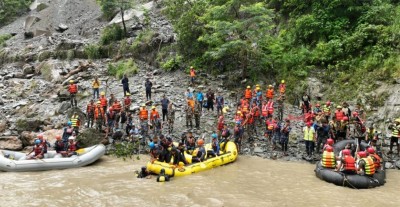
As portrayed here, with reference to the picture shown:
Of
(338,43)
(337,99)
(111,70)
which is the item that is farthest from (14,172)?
(338,43)

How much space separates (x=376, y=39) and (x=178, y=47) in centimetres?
1158

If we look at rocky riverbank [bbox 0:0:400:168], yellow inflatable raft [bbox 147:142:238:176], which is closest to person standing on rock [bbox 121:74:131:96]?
rocky riverbank [bbox 0:0:400:168]

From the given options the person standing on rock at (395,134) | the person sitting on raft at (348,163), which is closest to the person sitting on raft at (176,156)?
the person sitting on raft at (348,163)

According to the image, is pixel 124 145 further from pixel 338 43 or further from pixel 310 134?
pixel 338 43

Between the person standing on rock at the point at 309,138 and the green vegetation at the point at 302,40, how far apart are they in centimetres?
509

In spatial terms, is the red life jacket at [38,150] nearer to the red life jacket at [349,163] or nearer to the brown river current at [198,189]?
the brown river current at [198,189]

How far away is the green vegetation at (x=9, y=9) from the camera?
4431cm

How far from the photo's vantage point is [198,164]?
48.0 ft

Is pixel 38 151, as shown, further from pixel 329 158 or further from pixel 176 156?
pixel 329 158

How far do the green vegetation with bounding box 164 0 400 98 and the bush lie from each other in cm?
743

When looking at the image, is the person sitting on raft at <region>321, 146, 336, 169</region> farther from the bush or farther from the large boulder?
the bush

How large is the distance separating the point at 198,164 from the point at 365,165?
5609 millimetres

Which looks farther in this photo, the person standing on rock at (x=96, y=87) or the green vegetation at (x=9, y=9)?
the green vegetation at (x=9, y=9)

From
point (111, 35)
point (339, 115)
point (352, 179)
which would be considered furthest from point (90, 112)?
point (111, 35)
